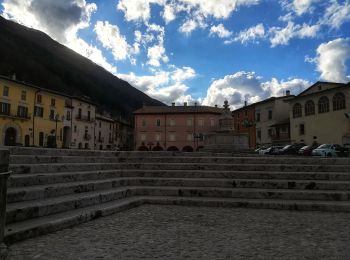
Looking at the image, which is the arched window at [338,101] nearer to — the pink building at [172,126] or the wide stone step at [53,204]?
the pink building at [172,126]

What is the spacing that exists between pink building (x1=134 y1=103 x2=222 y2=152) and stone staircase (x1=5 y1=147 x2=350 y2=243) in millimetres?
71768

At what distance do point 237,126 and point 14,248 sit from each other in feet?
246

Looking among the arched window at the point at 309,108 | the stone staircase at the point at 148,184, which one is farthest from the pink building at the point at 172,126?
the stone staircase at the point at 148,184

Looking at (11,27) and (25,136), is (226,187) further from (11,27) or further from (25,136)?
(11,27)

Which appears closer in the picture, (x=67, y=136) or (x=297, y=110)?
(x=297, y=110)

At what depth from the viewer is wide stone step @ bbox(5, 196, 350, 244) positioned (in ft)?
16.4

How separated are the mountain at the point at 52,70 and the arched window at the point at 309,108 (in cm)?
8368

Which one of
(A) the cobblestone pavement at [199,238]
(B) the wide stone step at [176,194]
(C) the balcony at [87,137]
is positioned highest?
(C) the balcony at [87,137]

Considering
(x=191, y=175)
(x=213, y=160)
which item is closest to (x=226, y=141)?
(x=213, y=160)

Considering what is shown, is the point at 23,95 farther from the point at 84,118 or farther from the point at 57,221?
the point at 57,221

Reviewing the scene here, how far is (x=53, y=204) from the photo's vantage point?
606 centimetres

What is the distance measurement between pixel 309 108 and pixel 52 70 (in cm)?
12818

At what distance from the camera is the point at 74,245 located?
4.77m

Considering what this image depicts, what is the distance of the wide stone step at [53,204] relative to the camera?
5316 millimetres
